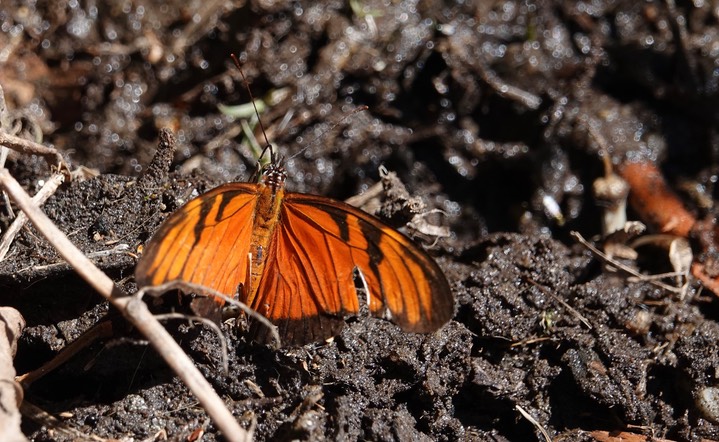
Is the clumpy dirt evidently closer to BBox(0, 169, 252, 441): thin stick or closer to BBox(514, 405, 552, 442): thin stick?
BBox(514, 405, 552, 442): thin stick

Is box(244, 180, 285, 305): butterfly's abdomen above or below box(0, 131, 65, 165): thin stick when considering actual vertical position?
below

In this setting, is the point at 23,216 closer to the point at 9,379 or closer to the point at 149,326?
the point at 9,379

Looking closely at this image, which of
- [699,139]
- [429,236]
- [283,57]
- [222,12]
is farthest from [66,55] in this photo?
[699,139]

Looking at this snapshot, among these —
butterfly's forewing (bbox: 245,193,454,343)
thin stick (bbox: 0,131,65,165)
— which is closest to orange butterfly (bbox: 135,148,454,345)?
butterfly's forewing (bbox: 245,193,454,343)

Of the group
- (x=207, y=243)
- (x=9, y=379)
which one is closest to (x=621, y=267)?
(x=207, y=243)

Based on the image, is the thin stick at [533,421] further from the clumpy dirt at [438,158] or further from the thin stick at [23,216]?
the thin stick at [23,216]

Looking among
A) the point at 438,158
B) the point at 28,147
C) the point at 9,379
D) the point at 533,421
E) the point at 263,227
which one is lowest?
the point at 533,421
